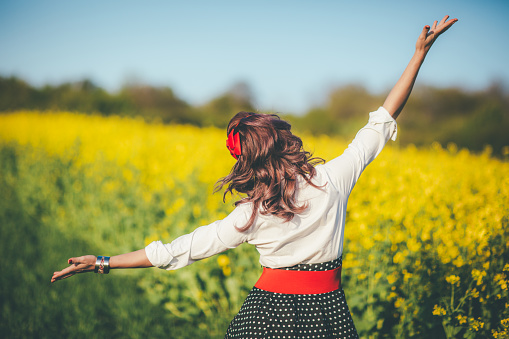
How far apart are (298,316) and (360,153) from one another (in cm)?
73

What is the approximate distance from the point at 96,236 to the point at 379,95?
33.0 feet

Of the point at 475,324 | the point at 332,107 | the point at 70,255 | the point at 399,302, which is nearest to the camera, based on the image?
the point at 475,324

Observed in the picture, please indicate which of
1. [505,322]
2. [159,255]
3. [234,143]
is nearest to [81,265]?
[159,255]

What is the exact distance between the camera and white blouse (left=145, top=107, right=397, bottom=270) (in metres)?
1.48

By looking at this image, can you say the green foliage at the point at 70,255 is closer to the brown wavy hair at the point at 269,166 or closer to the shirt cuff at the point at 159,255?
the shirt cuff at the point at 159,255

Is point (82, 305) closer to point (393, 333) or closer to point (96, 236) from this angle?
point (96, 236)

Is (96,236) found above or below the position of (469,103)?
below

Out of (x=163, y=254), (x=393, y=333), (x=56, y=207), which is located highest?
(x=56, y=207)

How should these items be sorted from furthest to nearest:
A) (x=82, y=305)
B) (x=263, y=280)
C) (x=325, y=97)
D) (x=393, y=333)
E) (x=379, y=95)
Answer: (x=325, y=97) < (x=379, y=95) < (x=82, y=305) < (x=393, y=333) < (x=263, y=280)

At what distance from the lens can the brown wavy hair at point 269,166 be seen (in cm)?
145

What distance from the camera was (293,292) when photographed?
1524 millimetres

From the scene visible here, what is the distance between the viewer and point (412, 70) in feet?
5.68

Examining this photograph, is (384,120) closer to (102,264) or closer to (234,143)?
(234,143)

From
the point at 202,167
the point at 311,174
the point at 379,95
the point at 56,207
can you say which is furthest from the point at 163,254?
the point at 379,95
